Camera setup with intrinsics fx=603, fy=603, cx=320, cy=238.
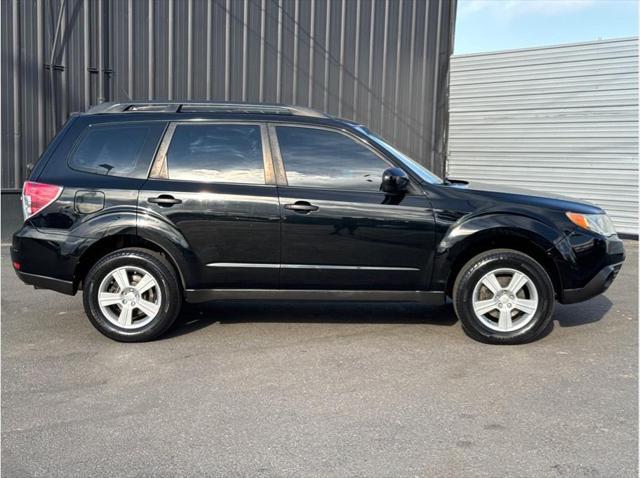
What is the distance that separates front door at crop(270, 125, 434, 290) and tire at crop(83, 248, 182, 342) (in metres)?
0.97

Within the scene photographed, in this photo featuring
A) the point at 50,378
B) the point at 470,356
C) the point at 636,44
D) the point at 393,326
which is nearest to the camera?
the point at 50,378

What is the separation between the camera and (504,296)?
496 cm

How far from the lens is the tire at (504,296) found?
16.2ft

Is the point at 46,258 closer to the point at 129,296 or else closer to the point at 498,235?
the point at 129,296

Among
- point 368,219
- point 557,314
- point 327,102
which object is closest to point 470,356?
point 368,219

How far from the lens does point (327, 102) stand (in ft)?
37.8

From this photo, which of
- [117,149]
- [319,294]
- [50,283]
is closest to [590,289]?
[319,294]

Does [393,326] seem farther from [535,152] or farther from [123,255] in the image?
[535,152]

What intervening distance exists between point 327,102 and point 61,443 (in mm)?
9141

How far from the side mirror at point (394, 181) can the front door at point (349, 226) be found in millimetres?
68

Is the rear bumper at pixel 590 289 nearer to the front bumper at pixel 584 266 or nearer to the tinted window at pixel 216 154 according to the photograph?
the front bumper at pixel 584 266

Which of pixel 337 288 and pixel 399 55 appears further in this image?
pixel 399 55

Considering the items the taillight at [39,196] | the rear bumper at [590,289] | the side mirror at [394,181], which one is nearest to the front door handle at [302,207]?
the side mirror at [394,181]

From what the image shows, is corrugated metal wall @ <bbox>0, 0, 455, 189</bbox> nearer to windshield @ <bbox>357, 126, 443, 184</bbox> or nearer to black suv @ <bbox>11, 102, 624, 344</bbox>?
black suv @ <bbox>11, 102, 624, 344</bbox>
